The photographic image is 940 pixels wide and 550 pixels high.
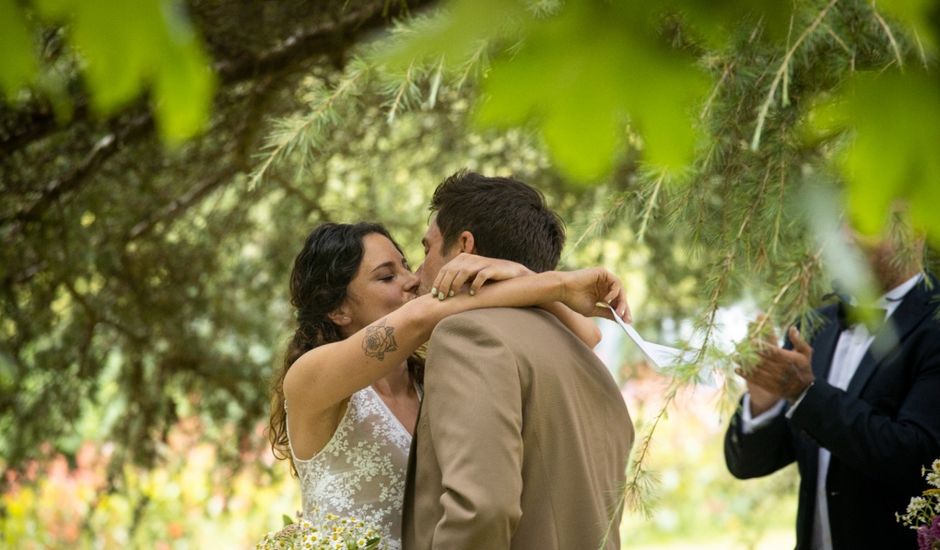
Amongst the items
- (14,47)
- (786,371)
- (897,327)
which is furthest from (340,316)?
(14,47)

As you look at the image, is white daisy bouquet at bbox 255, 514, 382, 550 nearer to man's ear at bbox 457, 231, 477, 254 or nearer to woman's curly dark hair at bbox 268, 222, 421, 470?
woman's curly dark hair at bbox 268, 222, 421, 470

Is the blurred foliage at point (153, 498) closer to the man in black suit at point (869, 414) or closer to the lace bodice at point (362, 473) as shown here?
the lace bodice at point (362, 473)

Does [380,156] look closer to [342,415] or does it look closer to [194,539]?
[194,539]

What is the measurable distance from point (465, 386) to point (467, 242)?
0.46 metres

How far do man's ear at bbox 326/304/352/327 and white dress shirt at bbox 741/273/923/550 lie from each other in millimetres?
1256

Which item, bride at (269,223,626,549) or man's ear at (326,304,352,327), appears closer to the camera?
bride at (269,223,626,549)

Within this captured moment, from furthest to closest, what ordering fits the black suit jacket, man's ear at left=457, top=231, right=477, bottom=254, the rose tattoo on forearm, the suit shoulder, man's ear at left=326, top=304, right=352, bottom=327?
1. the black suit jacket
2. man's ear at left=326, top=304, right=352, bottom=327
3. man's ear at left=457, top=231, right=477, bottom=254
4. the rose tattoo on forearm
5. the suit shoulder

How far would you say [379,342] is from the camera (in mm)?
2377

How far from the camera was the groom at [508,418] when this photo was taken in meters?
2.10

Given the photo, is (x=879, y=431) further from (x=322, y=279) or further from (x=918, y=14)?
(x=918, y=14)

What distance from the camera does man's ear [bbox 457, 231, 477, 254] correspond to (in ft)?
8.21

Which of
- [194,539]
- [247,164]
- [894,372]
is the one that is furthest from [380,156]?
[894,372]

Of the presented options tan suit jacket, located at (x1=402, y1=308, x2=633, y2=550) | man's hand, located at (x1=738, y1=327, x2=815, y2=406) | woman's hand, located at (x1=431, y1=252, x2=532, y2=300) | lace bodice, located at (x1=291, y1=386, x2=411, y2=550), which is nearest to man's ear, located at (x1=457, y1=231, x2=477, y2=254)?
woman's hand, located at (x1=431, y1=252, x2=532, y2=300)

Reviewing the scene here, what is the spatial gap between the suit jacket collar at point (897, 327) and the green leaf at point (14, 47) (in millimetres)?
2685
